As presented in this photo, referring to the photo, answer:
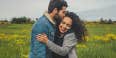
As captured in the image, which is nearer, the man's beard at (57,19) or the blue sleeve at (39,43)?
the blue sleeve at (39,43)

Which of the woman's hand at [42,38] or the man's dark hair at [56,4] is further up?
the man's dark hair at [56,4]

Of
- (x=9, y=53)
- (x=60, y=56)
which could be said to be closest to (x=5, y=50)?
(x=9, y=53)

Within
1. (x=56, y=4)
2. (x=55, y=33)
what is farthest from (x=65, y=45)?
(x=56, y=4)

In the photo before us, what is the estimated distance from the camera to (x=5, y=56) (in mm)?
12383

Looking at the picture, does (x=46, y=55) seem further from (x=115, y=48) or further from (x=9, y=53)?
(x=115, y=48)

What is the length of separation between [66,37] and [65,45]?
0.11 m

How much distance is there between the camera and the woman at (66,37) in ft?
23.2

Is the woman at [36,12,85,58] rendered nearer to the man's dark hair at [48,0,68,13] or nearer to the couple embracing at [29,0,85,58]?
the couple embracing at [29,0,85,58]

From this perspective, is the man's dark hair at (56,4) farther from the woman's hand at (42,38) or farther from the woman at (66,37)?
the woman's hand at (42,38)

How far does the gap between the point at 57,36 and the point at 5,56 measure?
5325 mm

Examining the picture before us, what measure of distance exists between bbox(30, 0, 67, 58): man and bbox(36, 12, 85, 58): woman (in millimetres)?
84

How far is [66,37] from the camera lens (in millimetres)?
7230

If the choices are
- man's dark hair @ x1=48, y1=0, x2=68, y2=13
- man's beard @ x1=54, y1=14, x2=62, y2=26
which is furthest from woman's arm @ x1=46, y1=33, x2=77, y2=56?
man's dark hair @ x1=48, y1=0, x2=68, y2=13

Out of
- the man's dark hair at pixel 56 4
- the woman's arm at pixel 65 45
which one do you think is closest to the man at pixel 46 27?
→ the man's dark hair at pixel 56 4
